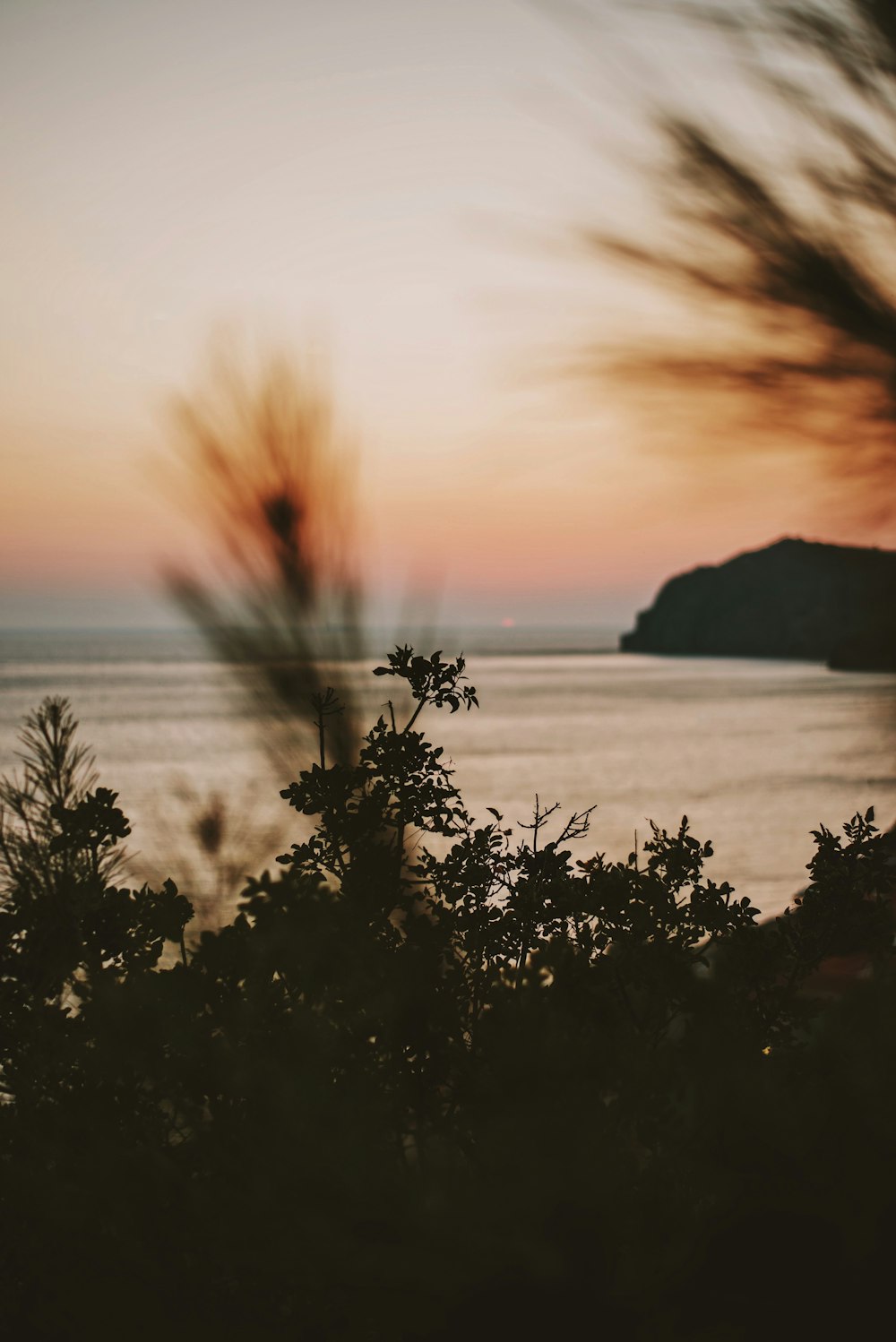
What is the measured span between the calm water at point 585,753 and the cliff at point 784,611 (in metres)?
0.06

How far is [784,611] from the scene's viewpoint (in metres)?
95.4

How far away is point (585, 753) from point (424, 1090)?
27.7 meters

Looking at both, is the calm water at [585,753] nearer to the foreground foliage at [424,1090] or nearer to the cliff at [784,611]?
the cliff at [784,611]

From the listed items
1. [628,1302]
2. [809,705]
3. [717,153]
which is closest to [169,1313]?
[628,1302]

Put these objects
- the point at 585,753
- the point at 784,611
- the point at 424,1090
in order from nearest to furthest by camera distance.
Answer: the point at 424,1090 → the point at 585,753 → the point at 784,611

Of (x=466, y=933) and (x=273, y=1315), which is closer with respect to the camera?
(x=273, y=1315)

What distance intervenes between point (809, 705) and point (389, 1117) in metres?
46.0

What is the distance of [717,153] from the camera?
129 centimetres

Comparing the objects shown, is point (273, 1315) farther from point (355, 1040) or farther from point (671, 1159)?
point (671, 1159)

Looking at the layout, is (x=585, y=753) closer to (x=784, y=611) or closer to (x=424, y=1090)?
(x=424, y=1090)

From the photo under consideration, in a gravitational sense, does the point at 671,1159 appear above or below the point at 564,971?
below

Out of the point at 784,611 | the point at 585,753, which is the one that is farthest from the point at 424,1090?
the point at 784,611

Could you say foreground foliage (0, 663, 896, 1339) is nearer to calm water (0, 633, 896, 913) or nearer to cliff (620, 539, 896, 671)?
calm water (0, 633, 896, 913)

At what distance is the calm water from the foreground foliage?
0.26 m
